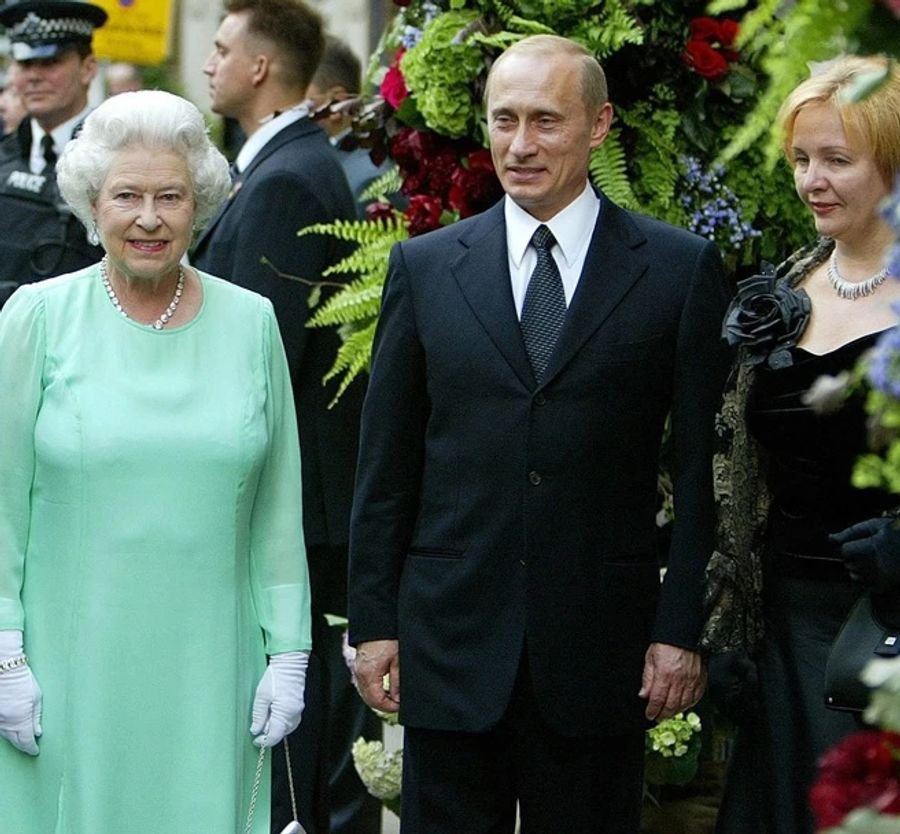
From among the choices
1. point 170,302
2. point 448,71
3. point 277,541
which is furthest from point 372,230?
point 277,541

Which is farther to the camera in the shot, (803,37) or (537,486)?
(537,486)

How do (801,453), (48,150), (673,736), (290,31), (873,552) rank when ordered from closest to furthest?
(873,552) → (801,453) → (673,736) → (290,31) → (48,150)

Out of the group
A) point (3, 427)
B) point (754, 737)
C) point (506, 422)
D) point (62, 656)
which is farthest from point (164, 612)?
point (754, 737)

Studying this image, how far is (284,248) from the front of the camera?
6348 mm

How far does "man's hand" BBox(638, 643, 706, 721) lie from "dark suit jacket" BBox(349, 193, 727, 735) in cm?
4

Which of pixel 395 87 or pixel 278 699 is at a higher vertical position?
pixel 395 87

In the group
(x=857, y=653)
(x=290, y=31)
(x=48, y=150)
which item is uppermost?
(x=290, y=31)

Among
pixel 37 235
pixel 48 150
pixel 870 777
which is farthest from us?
pixel 48 150

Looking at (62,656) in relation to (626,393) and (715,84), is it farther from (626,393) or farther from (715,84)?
(715,84)

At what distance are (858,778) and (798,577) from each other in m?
2.31

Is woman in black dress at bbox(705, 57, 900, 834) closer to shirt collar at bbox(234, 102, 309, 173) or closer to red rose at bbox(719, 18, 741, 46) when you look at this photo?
red rose at bbox(719, 18, 741, 46)

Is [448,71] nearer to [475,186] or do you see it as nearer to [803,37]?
[475,186]

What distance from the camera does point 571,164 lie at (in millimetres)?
4633

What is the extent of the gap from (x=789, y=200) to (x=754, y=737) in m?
1.49
